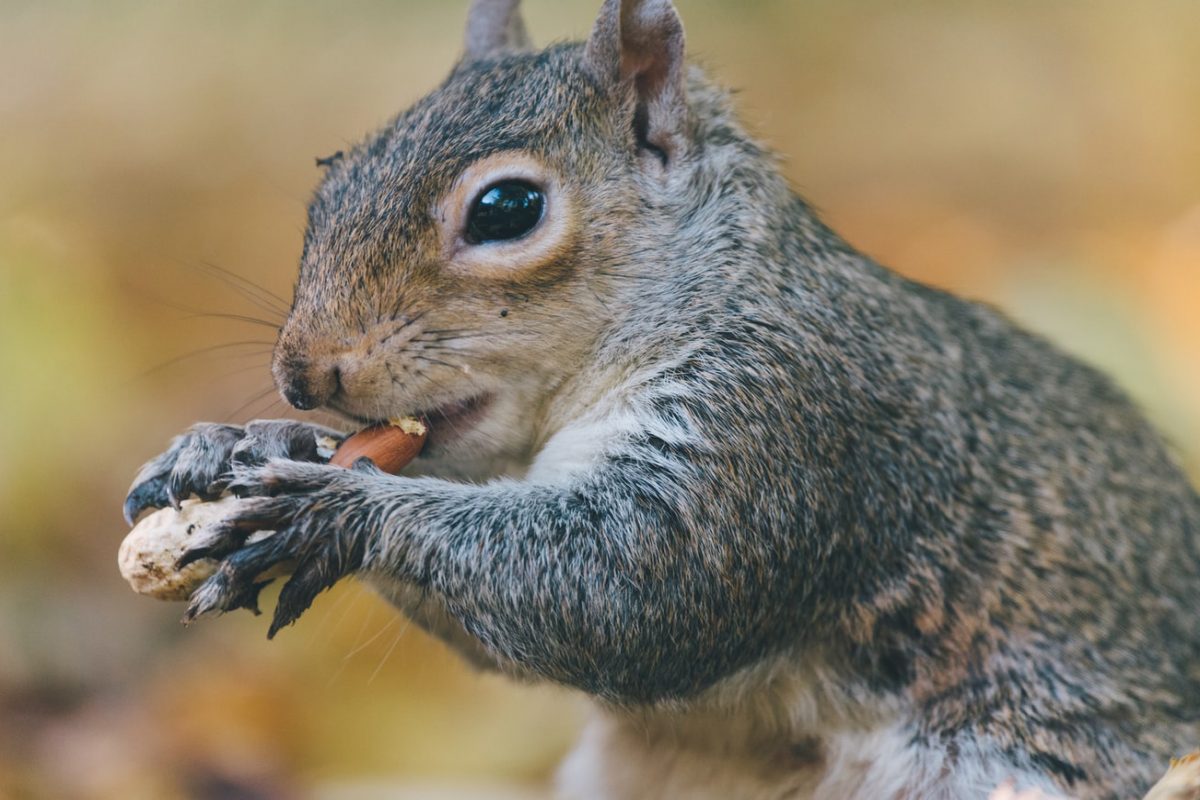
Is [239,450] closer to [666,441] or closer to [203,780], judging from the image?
[666,441]

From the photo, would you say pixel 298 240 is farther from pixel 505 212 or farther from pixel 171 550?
pixel 171 550

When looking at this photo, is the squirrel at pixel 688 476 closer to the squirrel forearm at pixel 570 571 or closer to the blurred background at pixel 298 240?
the squirrel forearm at pixel 570 571

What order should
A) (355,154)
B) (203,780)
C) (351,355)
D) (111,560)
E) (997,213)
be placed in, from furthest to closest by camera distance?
(997,213)
(111,560)
(203,780)
(355,154)
(351,355)

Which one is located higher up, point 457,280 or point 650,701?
point 457,280

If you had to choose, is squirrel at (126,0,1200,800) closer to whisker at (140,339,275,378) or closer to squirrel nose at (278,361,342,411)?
squirrel nose at (278,361,342,411)

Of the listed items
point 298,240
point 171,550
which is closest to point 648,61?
point 171,550

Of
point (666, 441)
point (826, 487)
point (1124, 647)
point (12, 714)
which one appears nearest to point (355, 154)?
point (666, 441)
